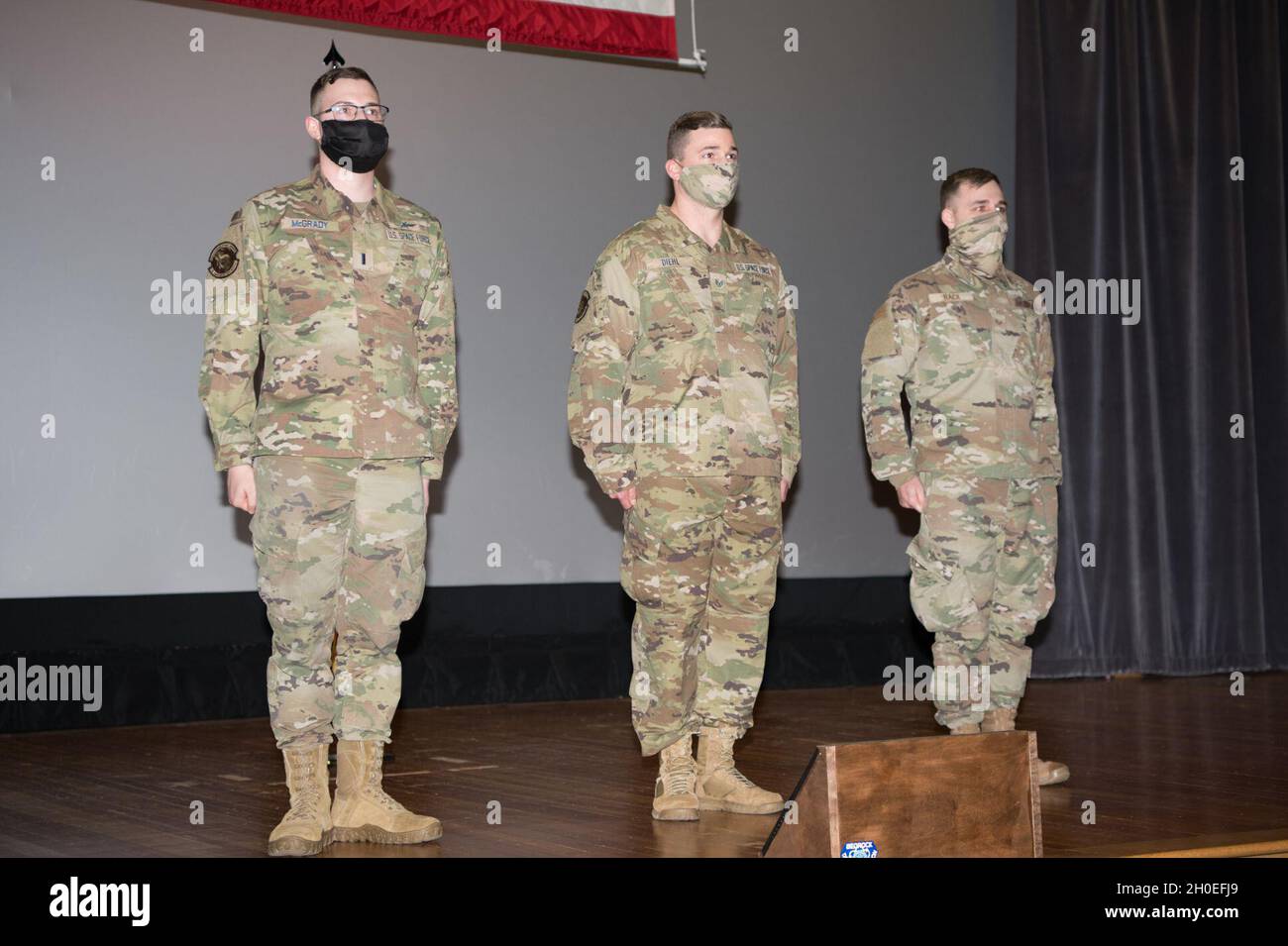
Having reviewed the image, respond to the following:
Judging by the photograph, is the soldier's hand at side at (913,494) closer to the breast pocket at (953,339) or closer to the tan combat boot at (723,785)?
the breast pocket at (953,339)

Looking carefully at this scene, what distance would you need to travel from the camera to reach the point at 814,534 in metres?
6.20

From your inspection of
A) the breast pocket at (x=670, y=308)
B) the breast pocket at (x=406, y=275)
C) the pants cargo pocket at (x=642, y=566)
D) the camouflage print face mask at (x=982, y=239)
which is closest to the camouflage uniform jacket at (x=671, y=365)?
the breast pocket at (x=670, y=308)

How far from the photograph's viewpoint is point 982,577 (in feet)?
12.4

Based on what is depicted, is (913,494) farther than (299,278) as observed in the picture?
Yes

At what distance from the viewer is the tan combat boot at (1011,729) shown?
3732 millimetres

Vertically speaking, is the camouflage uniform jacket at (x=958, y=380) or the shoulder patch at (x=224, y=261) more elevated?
the shoulder patch at (x=224, y=261)

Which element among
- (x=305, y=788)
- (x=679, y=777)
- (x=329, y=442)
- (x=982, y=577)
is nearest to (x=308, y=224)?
(x=329, y=442)

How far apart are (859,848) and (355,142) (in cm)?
172

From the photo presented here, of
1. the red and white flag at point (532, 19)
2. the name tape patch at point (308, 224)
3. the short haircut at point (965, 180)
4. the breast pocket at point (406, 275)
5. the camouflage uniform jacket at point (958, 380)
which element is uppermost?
the red and white flag at point (532, 19)

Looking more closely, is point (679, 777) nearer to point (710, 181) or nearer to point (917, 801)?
point (917, 801)

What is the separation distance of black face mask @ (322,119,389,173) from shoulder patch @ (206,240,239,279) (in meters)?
0.29

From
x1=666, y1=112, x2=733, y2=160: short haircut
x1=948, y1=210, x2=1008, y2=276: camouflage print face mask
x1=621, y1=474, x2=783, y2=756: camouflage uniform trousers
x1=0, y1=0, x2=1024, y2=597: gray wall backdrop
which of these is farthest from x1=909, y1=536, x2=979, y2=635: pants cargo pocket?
x1=0, y1=0, x2=1024, y2=597: gray wall backdrop

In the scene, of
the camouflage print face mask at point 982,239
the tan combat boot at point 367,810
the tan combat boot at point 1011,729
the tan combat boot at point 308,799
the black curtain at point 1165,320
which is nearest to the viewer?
the tan combat boot at point 308,799
